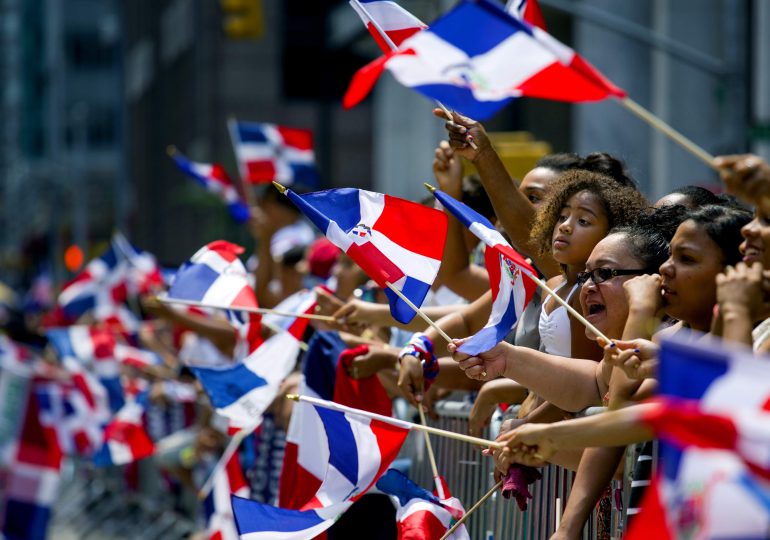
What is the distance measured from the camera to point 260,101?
47.1 metres

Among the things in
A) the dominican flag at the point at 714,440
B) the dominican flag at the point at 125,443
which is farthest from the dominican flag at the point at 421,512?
the dominican flag at the point at 125,443

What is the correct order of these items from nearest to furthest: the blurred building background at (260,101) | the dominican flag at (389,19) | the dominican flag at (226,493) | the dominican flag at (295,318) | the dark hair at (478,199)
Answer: the dominican flag at (389,19) < the dark hair at (478,199) < the dominican flag at (295,318) < the dominican flag at (226,493) < the blurred building background at (260,101)

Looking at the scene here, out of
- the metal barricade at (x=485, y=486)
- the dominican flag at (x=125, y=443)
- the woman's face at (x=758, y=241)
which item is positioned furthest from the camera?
the dominican flag at (x=125, y=443)

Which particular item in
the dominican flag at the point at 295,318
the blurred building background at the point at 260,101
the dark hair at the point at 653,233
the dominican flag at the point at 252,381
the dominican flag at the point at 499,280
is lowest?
the blurred building background at the point at 260,101

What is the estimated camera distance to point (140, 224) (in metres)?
67.4

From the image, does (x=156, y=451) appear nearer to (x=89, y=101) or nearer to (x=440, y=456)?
(x=440, y=456)

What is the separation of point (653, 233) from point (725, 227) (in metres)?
0.57

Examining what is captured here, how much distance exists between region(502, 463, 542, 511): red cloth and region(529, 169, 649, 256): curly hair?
0.86 meters

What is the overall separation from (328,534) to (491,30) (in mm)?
2795

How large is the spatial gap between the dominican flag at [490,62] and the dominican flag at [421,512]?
4.80 feet

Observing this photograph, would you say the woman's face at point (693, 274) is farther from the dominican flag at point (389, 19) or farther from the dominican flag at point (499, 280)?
the dominican flag at point (389, 19)

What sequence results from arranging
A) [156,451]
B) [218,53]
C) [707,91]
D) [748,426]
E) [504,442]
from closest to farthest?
[748,426], [504,442], [156,451], [707,91], [218,53]

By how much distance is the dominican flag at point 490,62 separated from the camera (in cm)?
423

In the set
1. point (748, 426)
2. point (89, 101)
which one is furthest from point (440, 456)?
point (89, 101)
